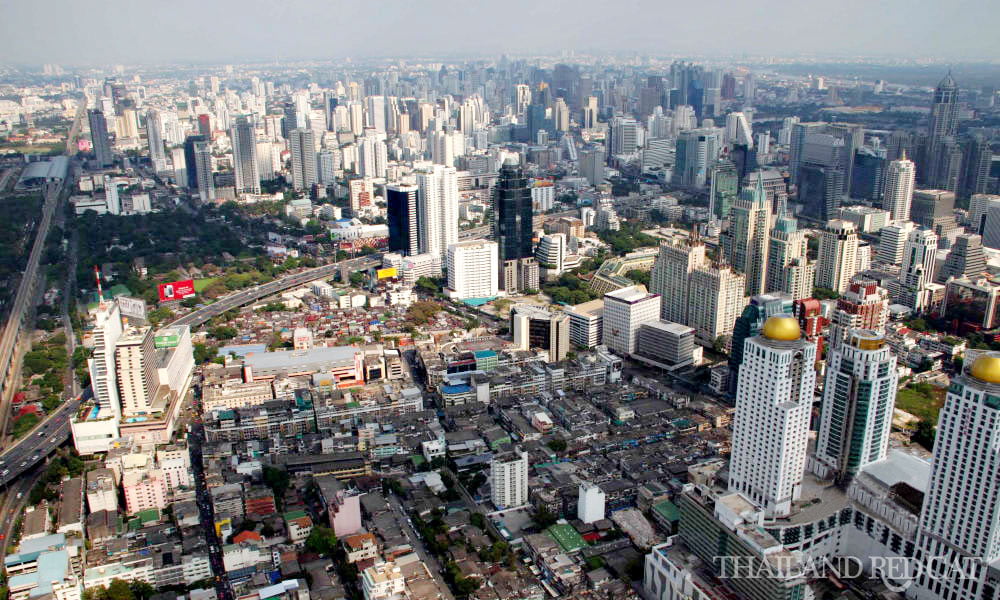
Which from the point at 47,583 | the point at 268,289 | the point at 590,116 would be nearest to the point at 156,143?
the point at 268,289

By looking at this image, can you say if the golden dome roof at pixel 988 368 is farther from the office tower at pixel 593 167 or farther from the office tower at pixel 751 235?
the office tower at pixel 593 167

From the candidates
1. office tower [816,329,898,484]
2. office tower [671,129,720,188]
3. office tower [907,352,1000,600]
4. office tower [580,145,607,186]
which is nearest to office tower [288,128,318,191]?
office tower [580,145,607,186]

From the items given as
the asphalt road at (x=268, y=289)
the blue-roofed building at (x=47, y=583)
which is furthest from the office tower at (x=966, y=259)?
the blue-roofed building at (x=47, y=583)

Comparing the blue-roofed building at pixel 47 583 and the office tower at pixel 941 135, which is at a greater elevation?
the office tower at pixel 941 135

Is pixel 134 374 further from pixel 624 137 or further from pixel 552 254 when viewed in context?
pixel 624 137

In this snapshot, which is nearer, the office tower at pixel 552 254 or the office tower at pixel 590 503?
the office tower at pixel 590 503

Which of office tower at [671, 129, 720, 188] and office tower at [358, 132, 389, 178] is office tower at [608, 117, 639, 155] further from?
office tower at [358, 132, 389, 178]

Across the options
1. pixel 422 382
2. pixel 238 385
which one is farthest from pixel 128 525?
pixel 422 382
